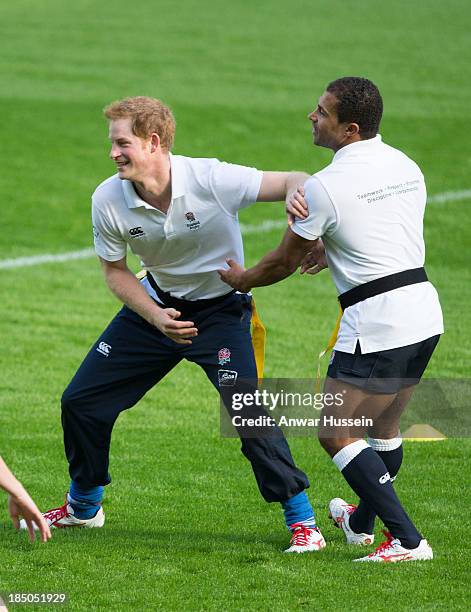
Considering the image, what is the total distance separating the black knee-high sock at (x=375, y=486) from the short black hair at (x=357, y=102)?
158cm

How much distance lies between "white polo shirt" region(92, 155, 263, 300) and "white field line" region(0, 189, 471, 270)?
8.17 meters

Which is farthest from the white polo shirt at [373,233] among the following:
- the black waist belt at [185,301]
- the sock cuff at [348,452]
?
the black waist belt at [185,301]

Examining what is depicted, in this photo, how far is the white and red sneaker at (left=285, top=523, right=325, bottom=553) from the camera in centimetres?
648

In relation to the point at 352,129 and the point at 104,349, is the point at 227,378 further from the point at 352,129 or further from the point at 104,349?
the point at 352,129


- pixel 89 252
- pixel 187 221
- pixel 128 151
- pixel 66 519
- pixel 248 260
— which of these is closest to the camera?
pixel 128 151

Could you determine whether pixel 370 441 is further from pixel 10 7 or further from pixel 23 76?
pixel 10 7

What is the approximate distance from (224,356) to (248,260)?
8.61 meters

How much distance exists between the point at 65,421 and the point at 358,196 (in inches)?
82.9


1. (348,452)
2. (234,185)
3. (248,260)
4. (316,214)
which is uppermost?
(316,214)

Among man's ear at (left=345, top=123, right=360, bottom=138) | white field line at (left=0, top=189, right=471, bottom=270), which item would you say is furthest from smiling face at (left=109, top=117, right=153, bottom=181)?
white field line at (left=0, top=189, right=471, bottom=270)

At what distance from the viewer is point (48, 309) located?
12773mm

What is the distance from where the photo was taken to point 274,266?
6086 millimetres

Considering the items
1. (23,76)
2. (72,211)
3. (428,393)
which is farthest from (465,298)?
(23,76)

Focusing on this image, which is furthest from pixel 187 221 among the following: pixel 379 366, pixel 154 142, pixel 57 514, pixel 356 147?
pixel 57 514
